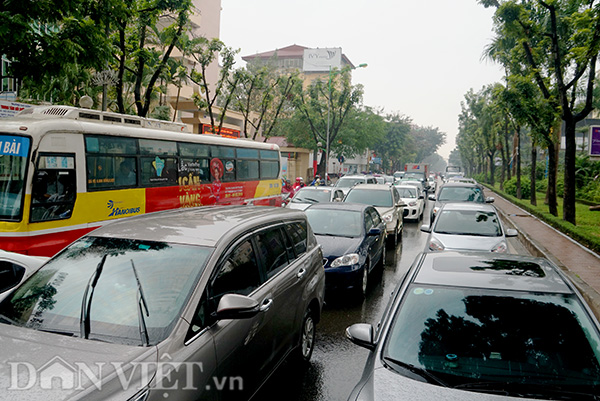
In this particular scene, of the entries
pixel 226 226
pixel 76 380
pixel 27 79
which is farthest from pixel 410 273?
pixel 27 79

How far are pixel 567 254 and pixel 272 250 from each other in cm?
1018

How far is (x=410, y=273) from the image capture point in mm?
3789

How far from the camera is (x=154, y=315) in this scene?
2.88m

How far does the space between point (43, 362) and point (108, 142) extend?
7.78 meters

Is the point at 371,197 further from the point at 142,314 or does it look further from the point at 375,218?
the point at 142,314

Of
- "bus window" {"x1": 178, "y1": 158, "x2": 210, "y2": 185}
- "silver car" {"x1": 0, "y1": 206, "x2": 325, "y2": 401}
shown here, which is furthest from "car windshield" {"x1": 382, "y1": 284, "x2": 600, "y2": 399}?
"bus window" {"x1": 178, "y1": 158, "x2": 210, "y2": 185}

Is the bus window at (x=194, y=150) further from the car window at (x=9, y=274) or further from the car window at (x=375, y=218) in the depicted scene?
the car window at (x=9, y=274)

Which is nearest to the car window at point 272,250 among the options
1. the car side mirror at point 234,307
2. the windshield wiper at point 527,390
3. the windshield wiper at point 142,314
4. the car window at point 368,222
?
the car side mirror at point 234,307

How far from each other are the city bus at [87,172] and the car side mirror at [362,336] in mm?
6362

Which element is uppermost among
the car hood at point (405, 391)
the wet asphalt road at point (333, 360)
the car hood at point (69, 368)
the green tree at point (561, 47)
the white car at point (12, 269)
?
the green tree at point (561, 47)

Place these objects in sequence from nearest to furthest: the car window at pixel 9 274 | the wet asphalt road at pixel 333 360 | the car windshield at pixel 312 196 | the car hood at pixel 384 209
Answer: the car window at pixel 9 274, the wet asphalt road at pixel 333 360, the car hood at pixel 384 209, the car windshield at pixel 312 196

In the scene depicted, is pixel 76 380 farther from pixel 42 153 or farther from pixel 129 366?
pixel 42 153

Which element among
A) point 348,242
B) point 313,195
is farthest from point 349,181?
point 348,242

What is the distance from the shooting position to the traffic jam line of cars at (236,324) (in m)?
2.54
